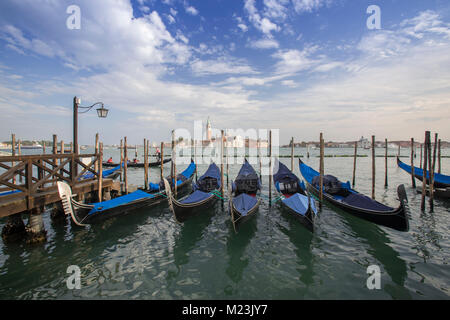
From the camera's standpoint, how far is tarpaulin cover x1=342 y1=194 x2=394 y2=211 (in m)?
5.48

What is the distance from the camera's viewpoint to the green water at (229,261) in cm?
342

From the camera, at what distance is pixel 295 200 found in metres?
6.30

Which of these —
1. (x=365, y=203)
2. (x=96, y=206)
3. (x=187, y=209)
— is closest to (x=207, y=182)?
(x=187, y=209)

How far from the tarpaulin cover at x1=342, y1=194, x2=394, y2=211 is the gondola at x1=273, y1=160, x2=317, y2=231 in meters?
1.07

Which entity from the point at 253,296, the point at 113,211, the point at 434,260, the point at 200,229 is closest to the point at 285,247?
the point at 253,296

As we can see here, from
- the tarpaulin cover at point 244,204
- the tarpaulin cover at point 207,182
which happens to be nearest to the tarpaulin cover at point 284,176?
the tarpaulin cover at point 207,182

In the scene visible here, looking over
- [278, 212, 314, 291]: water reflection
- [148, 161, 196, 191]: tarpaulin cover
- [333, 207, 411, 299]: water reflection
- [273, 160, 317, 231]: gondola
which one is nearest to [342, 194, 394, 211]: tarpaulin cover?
[333, 207, 411, 299]: water reflection

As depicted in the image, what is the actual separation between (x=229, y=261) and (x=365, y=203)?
13.8ft

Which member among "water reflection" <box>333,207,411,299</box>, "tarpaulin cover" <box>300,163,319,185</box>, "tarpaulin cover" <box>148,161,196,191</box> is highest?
"tarpaulin cover" <box>300,163,319,185</box>

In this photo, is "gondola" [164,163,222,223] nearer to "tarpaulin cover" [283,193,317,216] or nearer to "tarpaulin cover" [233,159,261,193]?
"tarpaulin cover" [233,159,261,193]

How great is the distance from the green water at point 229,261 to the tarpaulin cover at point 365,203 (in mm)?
646

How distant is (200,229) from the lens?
601 centimetres

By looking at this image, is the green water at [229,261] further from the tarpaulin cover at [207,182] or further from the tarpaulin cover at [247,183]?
the tarpaulin cover at [207,182]

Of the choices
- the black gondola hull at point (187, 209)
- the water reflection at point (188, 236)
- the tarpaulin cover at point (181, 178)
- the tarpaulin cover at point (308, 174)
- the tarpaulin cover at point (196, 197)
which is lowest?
the water reflection at point (188, 236)
